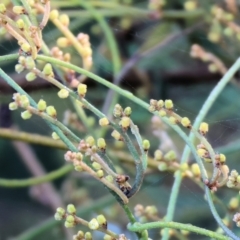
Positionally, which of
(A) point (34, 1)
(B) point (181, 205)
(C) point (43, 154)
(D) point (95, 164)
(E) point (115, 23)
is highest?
(E) point (115, 23)

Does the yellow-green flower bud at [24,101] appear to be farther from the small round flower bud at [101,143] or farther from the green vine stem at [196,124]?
the green vine stem at [196,124]

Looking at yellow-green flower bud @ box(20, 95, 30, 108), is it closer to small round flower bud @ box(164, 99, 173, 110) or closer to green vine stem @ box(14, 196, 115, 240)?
small round flower bud @ box(164, 99, 173, 110)

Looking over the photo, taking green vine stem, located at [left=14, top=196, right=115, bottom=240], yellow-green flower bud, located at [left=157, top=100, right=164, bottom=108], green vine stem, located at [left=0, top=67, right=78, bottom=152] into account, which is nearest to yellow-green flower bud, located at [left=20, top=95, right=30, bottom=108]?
green vine stem, located at [left=0, top=67, right=78, bottom=152]

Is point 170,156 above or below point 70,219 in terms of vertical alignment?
above

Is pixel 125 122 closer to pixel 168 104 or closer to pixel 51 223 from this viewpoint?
pixel 168 104

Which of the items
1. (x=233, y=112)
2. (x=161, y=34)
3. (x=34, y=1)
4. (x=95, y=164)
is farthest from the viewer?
(x=161, y=34)

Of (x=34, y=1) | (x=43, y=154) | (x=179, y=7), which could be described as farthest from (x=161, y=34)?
(x=34, y=1)

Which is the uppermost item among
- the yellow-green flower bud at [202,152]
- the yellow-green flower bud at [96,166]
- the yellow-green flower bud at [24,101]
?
the yellow-green flower bud at [202,152]

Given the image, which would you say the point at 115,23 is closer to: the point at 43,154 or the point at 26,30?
the point at 43,154

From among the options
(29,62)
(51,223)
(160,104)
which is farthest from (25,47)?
(51,223)

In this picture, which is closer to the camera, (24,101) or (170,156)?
(24,101)

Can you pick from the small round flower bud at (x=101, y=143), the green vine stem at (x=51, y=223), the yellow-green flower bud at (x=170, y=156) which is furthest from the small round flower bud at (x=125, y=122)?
the green vine stem at (x=51, y=223)
